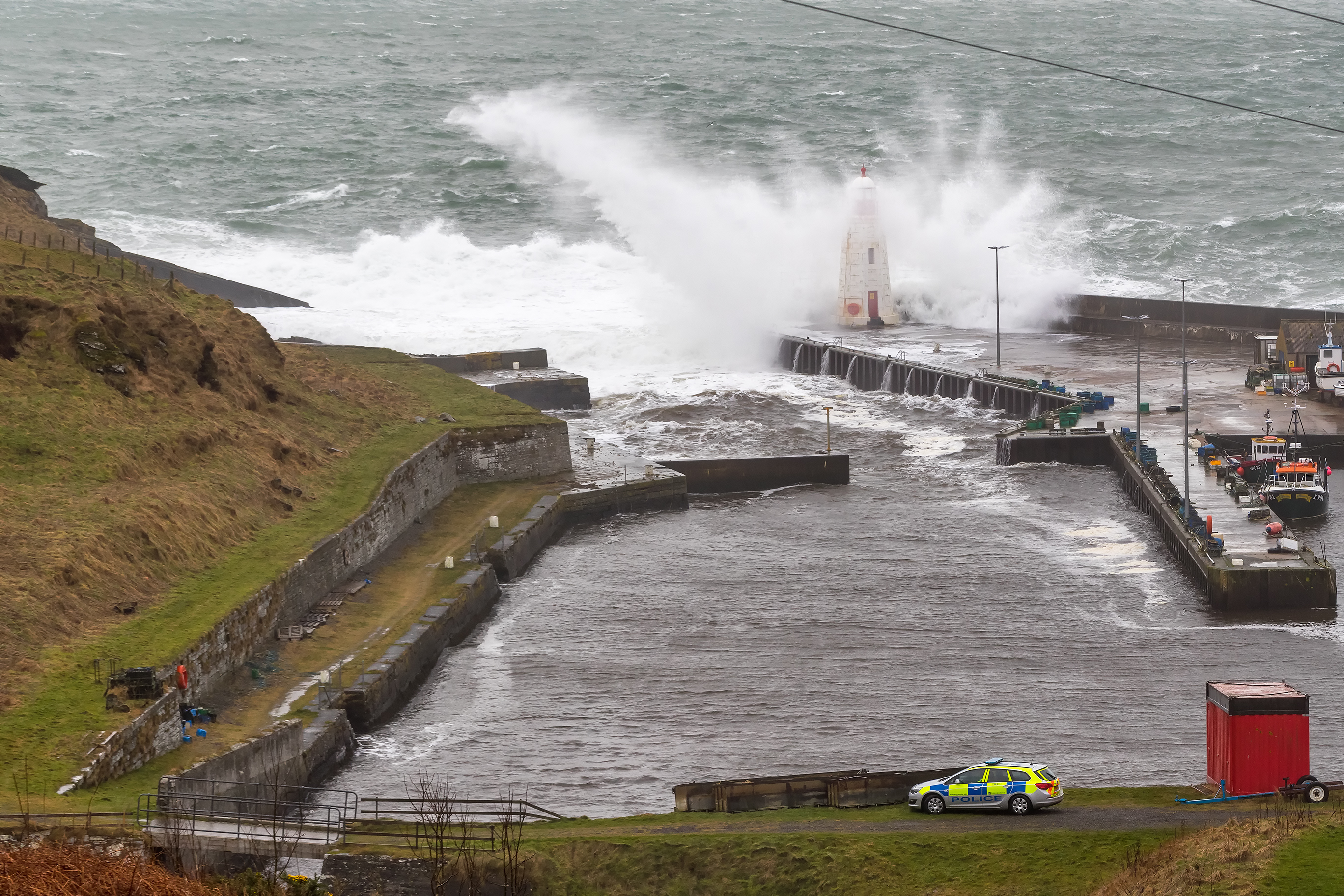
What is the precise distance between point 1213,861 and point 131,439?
98.4ft

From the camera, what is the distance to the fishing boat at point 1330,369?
A: 63.2 metres

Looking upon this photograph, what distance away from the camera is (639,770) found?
3045 cm

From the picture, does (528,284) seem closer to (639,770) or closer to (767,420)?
(767,420)

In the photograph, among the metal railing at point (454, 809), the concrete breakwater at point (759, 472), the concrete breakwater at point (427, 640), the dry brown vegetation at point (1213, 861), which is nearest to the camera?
the dry brown vegetation at point (1213, 861)

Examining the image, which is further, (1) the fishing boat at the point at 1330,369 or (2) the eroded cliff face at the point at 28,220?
(1) the fishing boat at the point at 1330,369

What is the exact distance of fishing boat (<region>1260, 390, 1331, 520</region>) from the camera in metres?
49.4

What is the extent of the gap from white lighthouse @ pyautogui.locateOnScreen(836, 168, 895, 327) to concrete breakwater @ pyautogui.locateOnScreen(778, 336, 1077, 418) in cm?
757

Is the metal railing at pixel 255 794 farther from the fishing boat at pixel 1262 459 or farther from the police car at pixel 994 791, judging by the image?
the fishing boat at pixel 1262 459

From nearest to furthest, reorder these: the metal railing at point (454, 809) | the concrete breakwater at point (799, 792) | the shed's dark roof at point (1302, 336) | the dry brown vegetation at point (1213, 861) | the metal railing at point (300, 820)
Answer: the dry brown vegetation at point (1213, 861), the metal railing at point (300, 820), the metal railing at point (454, 809), the concrete breakwater at point (799, 792), the shed's dark roof at point (1302, 336)

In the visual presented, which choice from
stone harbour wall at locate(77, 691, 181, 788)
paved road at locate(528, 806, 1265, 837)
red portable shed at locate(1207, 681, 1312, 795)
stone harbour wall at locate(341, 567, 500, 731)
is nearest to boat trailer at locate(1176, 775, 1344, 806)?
red portable shed at locate(1207, 681, 1312, 795)

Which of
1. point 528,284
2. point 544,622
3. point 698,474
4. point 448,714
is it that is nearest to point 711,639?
point 544,622

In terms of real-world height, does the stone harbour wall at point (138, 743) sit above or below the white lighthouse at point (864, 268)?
below

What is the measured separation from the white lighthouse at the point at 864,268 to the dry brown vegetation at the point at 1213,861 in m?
65.4

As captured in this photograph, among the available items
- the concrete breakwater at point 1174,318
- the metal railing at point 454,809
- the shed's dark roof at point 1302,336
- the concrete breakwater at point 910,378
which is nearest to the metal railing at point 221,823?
the metal railing at point 454,809
